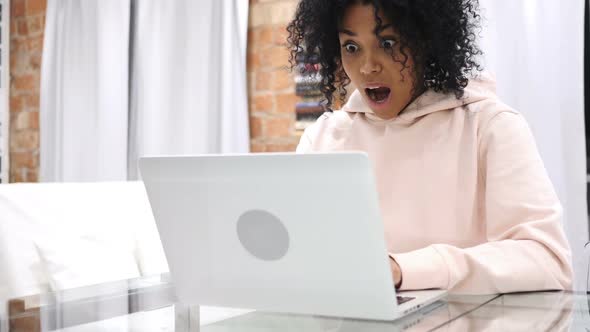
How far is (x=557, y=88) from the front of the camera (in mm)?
2234

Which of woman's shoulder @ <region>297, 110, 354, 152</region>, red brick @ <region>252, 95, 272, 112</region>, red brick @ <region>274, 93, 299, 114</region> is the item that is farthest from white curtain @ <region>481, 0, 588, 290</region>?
red brick @ <region>252, 95, 272, 112</region>

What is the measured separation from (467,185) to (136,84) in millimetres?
2096

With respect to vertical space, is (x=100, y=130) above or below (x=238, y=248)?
Result: above

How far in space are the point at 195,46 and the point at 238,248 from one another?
7.16 feet

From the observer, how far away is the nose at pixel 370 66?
1.47 meters

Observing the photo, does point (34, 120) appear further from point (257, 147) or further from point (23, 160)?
point (257, 147)

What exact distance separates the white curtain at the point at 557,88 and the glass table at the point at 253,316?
114cm

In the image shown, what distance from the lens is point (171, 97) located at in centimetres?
313

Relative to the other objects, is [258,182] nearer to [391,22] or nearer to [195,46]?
[391,22]

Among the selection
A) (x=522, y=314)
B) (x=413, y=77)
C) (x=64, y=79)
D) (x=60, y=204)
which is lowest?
(x=522, y=314)

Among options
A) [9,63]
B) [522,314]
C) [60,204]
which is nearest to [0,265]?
[60,204]

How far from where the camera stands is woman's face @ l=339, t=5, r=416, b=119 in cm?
148

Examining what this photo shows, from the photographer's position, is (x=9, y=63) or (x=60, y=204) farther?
(x=9, y=63)

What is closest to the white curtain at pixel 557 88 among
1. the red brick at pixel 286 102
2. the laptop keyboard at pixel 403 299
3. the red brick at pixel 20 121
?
the red brick at pixel 286 102
